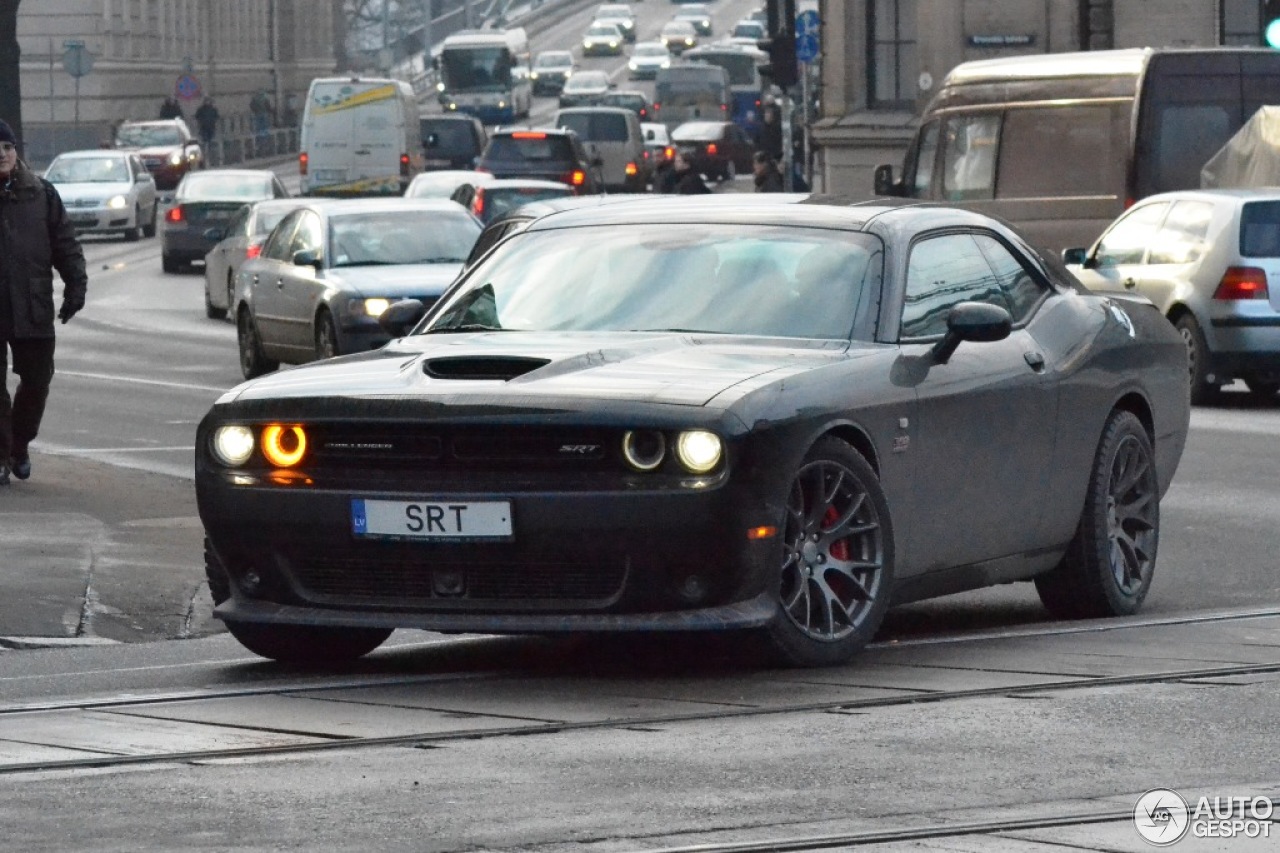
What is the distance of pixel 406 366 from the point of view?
795 cm

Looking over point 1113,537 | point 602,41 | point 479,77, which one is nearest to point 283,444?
point 1113,537

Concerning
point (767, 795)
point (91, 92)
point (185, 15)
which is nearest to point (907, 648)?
point (767, 795)

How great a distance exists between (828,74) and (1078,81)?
18158 mm

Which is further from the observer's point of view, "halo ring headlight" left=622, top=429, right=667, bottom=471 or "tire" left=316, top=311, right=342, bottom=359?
"tire" left=316, top=311, right=342, bottom=359

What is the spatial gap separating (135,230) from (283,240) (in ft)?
91.1

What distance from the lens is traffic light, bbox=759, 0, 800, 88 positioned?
94.4 ft

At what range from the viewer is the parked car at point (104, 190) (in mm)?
48938

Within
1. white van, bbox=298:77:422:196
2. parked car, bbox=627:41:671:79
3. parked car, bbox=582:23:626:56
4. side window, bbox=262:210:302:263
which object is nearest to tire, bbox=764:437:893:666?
side window, bbox=262:210:302:263

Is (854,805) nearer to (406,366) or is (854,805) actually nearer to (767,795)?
(767,795)

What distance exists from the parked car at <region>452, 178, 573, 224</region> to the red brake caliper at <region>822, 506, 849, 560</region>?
2496cm

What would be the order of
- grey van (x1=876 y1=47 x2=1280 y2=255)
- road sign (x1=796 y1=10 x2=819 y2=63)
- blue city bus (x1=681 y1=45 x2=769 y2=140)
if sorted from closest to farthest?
grey van (x1=876 y1=47 x2=1280 y2=255), road sign (x1=796 y1=10 x2=819 y2=63), blue city bus (x1=681 y1=45 x2=769 y2=140)

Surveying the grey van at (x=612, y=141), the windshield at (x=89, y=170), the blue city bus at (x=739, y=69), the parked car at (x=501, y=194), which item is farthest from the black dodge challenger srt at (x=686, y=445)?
the blue city bus at (x=739, y=69)

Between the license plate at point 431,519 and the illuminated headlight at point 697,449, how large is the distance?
1.49ft

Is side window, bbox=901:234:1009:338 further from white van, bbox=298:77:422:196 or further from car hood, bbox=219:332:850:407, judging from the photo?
white van, bbox=298:77:422:196
